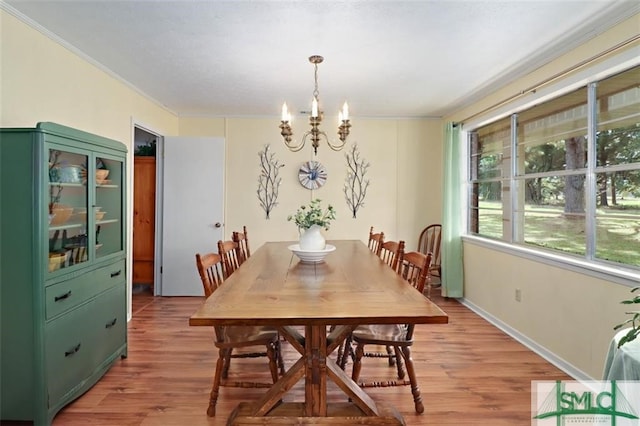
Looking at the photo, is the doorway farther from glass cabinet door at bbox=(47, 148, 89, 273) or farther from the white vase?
the white vase

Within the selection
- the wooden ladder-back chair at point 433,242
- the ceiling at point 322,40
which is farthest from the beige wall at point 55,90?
the wooden ladder-back chair at point 433,242

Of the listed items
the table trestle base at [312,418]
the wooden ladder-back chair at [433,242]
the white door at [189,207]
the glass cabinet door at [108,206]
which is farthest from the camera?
the wooden ladder-back chair at [433,242]

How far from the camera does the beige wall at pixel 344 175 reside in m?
4.99

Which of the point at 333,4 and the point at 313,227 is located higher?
the point at 333,4

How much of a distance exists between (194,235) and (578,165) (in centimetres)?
396

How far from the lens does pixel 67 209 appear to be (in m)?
2.25

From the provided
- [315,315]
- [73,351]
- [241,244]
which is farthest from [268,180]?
[315,315]

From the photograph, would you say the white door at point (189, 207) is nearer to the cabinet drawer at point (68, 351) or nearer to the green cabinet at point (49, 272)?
the green cabinet at point (49, 272)

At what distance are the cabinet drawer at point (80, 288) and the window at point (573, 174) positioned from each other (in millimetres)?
3288

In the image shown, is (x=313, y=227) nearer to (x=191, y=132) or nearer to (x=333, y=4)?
(x=333, y=4)

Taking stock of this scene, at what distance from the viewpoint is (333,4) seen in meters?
2.14

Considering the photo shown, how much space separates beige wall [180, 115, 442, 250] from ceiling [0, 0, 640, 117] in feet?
3.48

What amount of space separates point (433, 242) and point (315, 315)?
379 centimetres

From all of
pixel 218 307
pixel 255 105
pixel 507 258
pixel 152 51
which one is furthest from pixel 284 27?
pixel 507 258
